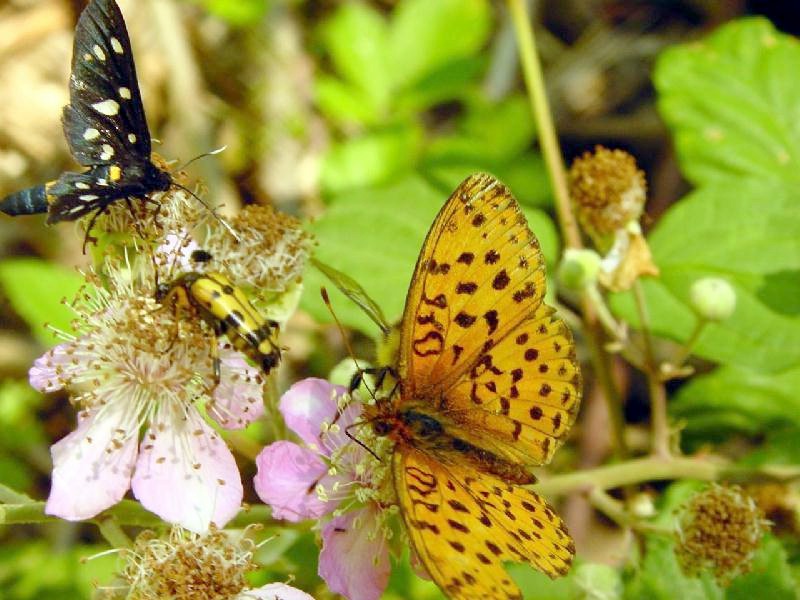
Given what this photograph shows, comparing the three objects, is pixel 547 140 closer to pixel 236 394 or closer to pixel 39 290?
pixel 236 394

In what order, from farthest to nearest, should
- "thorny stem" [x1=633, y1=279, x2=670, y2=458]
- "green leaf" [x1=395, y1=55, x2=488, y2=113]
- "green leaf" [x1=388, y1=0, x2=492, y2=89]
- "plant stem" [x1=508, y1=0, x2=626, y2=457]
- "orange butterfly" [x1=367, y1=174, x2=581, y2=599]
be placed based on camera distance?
"green leaf" [x1=388, y1=0, x2=492, y2=89], "green leaf" [x1=395, y1=55, x2=488, y2=113], "plant stem" [x1=508, y1=0, x2=626, y2=457], "thorny stem" [x1=633, y1=279, x2=670, y2=458], "orange butterfly" [x1=367, y1=174, x2=581, y2=599]

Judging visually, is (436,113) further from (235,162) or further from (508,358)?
(508,358)

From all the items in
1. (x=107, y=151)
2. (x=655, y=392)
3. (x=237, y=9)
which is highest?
(x=107, y=151)

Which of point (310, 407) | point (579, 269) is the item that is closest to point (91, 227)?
point (310, 407)

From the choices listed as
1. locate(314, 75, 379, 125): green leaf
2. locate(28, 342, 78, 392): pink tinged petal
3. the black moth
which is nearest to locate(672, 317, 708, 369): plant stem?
the black moth

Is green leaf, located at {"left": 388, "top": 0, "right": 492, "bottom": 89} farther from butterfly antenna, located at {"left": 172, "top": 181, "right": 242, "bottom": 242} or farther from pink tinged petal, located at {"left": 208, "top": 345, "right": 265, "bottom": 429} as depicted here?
pink tinged petal, located at {"left": 208, "top": 345, "right": 265, "bottom": 429}

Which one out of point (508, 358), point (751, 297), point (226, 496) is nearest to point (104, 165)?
point (226, 496)
